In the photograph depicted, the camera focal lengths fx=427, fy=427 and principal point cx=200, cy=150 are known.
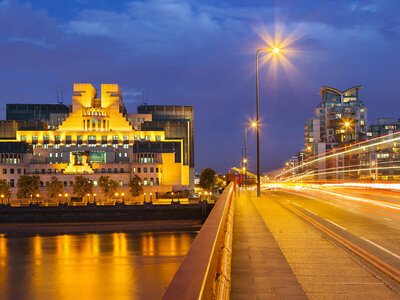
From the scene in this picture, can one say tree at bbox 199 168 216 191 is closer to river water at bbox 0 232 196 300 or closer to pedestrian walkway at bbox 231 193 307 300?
river water at bbox 0 232 196 300

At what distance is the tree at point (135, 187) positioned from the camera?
373 feet

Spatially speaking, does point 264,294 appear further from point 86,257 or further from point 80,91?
point 80,91

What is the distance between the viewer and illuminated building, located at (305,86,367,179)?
13888 cm

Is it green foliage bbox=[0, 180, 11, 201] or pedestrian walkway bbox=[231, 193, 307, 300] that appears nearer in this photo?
pedestrian walkway bbox=[231, 193, 307, 300]

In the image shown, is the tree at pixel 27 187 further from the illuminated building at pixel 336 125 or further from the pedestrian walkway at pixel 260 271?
the pedestrian walkway at pixel 260 271

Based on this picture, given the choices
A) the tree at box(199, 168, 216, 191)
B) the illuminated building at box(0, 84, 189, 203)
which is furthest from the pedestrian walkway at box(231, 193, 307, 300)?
the tree at box(199, 168, 216, 191)

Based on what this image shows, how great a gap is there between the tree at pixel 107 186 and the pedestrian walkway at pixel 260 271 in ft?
330

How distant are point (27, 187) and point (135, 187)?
89.7 ft

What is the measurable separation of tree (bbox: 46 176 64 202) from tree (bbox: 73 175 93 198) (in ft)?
14.3

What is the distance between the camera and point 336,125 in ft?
486

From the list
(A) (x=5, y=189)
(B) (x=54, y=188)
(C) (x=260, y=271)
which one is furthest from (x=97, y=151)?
(C) (x=260, y=271)

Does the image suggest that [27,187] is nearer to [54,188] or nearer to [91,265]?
[54,188]

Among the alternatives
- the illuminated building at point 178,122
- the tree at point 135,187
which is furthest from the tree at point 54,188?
the illuminated building at point 178,122

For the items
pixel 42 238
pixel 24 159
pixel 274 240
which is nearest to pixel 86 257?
pixel 42 238
